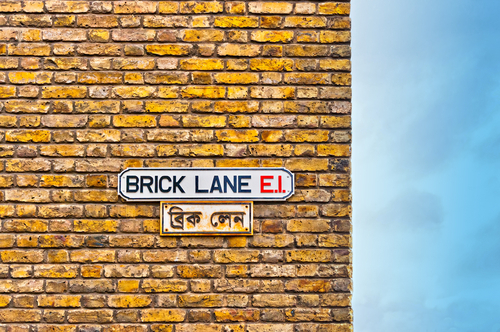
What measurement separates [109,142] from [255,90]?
1.05 metres

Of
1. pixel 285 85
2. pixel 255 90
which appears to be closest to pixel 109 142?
pixel 255 90

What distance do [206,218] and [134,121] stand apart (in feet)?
2.68

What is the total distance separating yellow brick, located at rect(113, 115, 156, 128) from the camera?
2.86 m

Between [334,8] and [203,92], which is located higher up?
[334,8]

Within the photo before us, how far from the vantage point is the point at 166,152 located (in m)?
2.84

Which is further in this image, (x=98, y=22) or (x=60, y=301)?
(x=98, y=22)

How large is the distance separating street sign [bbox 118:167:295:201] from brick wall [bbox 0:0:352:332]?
0.06 metres

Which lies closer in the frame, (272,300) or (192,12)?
(272,300)

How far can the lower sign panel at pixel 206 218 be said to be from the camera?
9.11 feet

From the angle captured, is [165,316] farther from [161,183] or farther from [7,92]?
[7,92]

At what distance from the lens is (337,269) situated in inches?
110

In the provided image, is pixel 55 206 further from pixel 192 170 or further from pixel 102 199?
pixel 192 170

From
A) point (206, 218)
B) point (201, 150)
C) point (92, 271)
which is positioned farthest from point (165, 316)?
point (201, 150)

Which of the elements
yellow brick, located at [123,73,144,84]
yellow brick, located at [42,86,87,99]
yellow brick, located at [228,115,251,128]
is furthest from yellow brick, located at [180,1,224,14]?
yellow brick, located at [42,86,87,99]
